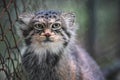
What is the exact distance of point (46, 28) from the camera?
3643 millimetres

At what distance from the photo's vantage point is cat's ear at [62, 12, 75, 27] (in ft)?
13.0

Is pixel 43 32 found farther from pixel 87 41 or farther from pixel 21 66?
pixel 87 41

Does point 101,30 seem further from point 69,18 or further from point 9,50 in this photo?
point 9,50

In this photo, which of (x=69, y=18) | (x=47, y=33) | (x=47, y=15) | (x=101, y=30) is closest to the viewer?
(x=47, y=33)

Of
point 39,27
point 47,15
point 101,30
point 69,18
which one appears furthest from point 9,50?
point 101,30

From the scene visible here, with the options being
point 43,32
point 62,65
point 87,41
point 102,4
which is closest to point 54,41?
point 43,32

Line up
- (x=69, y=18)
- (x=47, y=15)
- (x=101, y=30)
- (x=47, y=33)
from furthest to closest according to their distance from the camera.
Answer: (x=101, y=30) < (x=69, y=18) < (x=47, y=15) < (x=47, y=33)

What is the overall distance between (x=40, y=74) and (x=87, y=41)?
3.24m

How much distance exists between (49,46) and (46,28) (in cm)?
19

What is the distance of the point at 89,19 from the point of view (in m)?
7.24

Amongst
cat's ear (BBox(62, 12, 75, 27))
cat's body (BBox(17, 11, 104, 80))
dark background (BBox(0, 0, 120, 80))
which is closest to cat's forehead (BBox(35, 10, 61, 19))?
cat's body (BBox(17, 11, 104, 80))

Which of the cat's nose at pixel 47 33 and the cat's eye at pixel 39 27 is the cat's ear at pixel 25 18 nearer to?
the cat's eye at pixel 39 27

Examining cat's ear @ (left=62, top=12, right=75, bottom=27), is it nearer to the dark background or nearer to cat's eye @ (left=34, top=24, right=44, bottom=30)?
cat's eye @ (left=34, top=24, right=44, bottom=30)

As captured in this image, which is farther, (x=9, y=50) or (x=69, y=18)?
(x=69, y=18)
